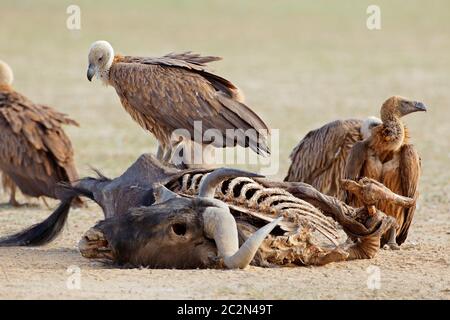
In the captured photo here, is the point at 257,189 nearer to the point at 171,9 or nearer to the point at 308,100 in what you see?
the point at 308,100

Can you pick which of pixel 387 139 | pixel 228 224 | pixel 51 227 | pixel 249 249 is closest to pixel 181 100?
pixel 51 227

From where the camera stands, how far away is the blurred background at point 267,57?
1886 centimetres

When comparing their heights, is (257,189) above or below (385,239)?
above

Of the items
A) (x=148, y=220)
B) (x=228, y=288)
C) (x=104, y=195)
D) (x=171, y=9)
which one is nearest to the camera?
(x=228, y=288)

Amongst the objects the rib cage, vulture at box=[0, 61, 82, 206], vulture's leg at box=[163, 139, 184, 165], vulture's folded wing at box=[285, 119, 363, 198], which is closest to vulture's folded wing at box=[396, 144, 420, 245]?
the rib cage

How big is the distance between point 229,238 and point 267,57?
25.4 meters

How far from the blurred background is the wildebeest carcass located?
176 inches

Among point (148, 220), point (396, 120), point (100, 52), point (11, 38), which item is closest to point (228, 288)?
point (148, 220)

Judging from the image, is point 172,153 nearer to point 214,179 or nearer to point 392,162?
point 392,162

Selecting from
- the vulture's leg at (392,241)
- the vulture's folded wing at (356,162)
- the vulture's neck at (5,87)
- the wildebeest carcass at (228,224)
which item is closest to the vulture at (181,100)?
the vulture's folded wing at (356,162)

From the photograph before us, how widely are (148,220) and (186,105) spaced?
12.1ft

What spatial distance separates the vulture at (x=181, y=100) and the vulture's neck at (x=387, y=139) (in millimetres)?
1827

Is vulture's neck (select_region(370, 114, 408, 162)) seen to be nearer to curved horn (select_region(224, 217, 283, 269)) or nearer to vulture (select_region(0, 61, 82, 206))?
curved horn (select_region(224, 217, 283, 269))

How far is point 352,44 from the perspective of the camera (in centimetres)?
3509
